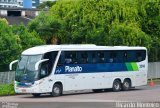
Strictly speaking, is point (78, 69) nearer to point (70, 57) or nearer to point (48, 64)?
point (70, 57)

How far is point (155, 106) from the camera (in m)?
22.3

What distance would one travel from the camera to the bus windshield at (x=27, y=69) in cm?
3231

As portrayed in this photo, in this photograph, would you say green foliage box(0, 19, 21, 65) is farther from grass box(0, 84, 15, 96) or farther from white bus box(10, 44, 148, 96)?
white bus box(10, 44, 148, 96)

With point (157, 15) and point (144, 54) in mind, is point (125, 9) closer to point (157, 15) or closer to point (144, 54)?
point (157, 15)

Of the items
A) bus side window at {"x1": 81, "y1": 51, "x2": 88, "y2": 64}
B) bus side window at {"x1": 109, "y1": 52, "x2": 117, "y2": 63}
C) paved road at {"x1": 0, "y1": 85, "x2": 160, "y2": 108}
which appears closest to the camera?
paved road at {"x1": 0, "y1": 85, "x2": 160, "y2": 108}

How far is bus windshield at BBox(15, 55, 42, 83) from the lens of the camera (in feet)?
106

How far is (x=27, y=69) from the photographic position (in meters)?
32.6

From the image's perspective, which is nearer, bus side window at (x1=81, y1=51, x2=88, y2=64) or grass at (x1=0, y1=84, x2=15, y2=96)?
bus side window at (x1=81, y1=51, x2=88, y2=64)

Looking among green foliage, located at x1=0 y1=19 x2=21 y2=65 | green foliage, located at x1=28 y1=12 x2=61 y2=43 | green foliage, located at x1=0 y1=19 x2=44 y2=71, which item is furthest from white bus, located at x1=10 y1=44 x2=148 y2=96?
green foliage, located at x1=28 y1=12 x2=61 y2=43

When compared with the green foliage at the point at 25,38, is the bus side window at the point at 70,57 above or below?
below

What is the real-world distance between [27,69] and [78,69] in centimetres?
364

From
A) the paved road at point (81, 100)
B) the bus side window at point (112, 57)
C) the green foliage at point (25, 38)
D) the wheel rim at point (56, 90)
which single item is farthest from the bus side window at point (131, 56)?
the green foliage at point (25, 38)

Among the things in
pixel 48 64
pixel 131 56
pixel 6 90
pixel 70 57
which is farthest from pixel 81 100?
pixel 131 56

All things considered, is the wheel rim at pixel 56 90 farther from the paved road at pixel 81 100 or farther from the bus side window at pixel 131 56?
the bus side window at pixel 131 56
